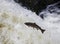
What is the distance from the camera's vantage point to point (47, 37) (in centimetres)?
Result: 429

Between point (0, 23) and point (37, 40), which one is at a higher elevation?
point (0, 23)

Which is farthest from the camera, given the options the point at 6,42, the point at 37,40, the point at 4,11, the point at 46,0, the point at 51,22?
the point at 46,0

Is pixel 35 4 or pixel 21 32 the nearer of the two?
pixel 21 32

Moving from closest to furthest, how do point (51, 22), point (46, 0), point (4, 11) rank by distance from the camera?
1. point (4, 11)
2. point (51, 22)
3. point (46, 0)

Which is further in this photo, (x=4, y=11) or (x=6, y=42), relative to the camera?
(x=4, y=11)

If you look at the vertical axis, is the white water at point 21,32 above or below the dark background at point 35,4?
below

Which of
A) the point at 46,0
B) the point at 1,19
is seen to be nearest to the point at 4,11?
the point at 1,19

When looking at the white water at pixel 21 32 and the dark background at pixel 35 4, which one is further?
the dark background at pixel 35 4

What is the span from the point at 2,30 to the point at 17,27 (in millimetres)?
331

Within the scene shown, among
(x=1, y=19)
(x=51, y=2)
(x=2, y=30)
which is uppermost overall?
(x=51, y=2)

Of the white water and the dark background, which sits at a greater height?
the dark background

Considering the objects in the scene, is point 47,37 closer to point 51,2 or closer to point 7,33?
point 7,33

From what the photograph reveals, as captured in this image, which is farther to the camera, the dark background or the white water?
the dark background

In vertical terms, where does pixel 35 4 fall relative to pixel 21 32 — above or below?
above
